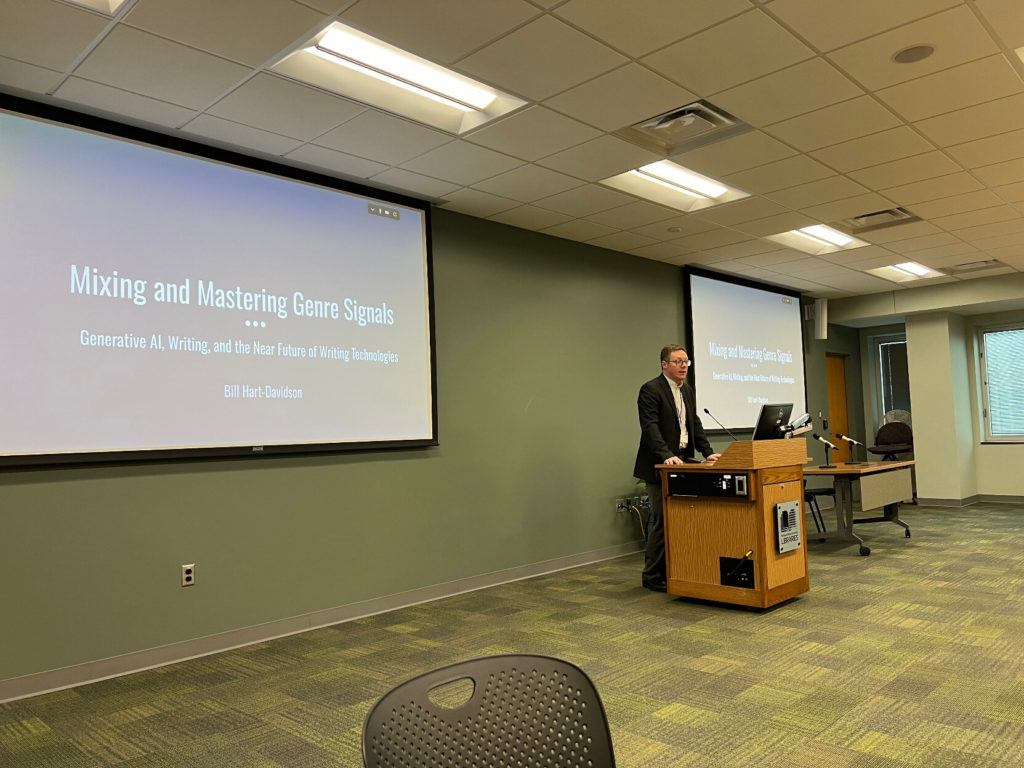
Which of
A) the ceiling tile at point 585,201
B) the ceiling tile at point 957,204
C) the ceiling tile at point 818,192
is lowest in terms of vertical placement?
the ceiling tile at point 585,201

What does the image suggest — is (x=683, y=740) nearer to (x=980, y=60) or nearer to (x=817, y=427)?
(x=980, y=60)

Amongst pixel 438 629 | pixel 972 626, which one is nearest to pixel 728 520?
pixel 972 626

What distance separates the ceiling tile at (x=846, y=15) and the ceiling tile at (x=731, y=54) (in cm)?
8

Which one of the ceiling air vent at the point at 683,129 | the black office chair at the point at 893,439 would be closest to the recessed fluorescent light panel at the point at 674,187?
the ceiling air vent at the point at 683,129

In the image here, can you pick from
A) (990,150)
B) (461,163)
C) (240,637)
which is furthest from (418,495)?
(990,150)

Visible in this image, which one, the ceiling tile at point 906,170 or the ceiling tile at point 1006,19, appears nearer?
the ceiling tile at point 1006,19

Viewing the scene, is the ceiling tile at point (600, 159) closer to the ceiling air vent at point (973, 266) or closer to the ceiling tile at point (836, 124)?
the ceiling tile at point (836, 124)

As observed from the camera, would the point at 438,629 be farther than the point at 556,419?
No

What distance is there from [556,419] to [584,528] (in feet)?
3.22

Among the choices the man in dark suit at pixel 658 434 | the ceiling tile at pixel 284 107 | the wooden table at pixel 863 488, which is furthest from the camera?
the wooden table at pixel 863 488

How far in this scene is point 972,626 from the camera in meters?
3.86

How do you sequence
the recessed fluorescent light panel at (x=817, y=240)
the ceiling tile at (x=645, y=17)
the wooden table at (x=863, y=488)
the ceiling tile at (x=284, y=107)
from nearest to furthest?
the ceiling tile at (x=645, y=17)
the ceiling tile at (x=284, y=107)
the wooden table at (x=863, y=488)
the recessed fluorescent light panel at (x=817, y=240)

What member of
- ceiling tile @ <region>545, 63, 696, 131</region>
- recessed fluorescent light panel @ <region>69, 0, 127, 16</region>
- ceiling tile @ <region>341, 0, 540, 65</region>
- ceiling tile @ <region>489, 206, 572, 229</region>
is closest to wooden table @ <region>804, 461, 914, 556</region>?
ceiling tile @ <region>489, 206, 572, 229</region>

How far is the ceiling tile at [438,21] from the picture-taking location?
9.38 ft
